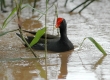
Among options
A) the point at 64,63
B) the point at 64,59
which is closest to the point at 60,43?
the point at 64,59

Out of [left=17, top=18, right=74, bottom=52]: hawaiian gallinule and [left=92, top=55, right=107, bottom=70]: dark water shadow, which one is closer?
[left=92, top=55, right=107, bottom=70]: dark water shadow

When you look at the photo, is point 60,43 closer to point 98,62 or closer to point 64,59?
point 64,59

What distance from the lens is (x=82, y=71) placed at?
204 inches

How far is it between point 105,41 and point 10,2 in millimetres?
4646

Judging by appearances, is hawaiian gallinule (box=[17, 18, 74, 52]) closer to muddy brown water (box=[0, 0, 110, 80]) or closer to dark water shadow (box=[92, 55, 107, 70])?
muddy brown water (box=[0, 0, 110, 80])

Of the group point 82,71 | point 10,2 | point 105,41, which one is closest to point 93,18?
point 105,41

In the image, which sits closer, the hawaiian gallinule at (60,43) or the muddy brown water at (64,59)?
the muddy brown water at (64,59)

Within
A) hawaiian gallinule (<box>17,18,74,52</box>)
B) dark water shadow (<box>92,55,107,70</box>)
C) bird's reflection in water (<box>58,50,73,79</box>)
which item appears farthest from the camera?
hawaiian gallinule (<box>17,18,74,52</box>)

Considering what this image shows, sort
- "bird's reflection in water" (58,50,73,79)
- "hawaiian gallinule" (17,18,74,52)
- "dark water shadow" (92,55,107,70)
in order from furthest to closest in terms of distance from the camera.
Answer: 1. "hawaiian gallinule" (17,18,74,52)
2. "dark water shadow" (92,55,107,70)
3. "bird's reflection in water" (58,50,73,79)

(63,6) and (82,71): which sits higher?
(82,71)

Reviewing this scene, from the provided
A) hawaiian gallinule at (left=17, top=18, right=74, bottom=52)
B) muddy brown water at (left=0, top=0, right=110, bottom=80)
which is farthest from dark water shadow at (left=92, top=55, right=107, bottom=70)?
hawaiian gallinule at (left=17, top=18, right=74, bottom=52)

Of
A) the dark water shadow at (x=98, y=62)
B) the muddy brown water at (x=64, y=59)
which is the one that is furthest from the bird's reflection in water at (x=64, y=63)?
the dark water shadow at (x=98, y=62)

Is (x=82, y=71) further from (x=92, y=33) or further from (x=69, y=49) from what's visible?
(x=92, y=33)

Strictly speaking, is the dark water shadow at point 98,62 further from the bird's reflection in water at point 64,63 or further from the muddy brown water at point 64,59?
the bird's reflection in water at point 64,63
